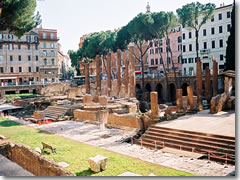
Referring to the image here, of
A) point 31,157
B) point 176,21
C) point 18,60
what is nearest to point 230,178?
point 31,157

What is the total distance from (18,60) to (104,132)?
20.7 feet

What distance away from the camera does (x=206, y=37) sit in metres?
20.8

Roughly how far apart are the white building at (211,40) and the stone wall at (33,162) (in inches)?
348

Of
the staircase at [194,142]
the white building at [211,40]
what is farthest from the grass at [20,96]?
the staircase at [194,142]

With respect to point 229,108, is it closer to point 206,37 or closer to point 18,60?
point 206,37

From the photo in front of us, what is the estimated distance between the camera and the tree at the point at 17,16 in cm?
1264

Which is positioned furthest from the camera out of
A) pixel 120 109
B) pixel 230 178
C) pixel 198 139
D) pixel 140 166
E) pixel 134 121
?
pixel 120 109

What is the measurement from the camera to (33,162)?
7527 millimetres

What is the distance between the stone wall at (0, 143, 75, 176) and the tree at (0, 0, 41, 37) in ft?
20.7

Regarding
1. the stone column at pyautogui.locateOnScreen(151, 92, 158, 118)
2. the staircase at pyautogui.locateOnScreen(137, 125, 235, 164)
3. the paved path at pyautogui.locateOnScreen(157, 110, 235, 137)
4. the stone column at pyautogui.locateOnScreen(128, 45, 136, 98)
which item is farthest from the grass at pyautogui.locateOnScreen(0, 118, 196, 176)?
the stone column at pyautogui.locateOnScreen(128, 45, 136, 98)

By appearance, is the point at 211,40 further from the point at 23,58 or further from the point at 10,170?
the point at 10,170

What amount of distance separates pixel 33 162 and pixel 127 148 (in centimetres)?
387

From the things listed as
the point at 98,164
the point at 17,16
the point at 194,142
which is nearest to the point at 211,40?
the point at 194,142

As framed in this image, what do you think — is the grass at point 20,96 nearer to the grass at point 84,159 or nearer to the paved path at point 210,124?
the grass at point 84,159
